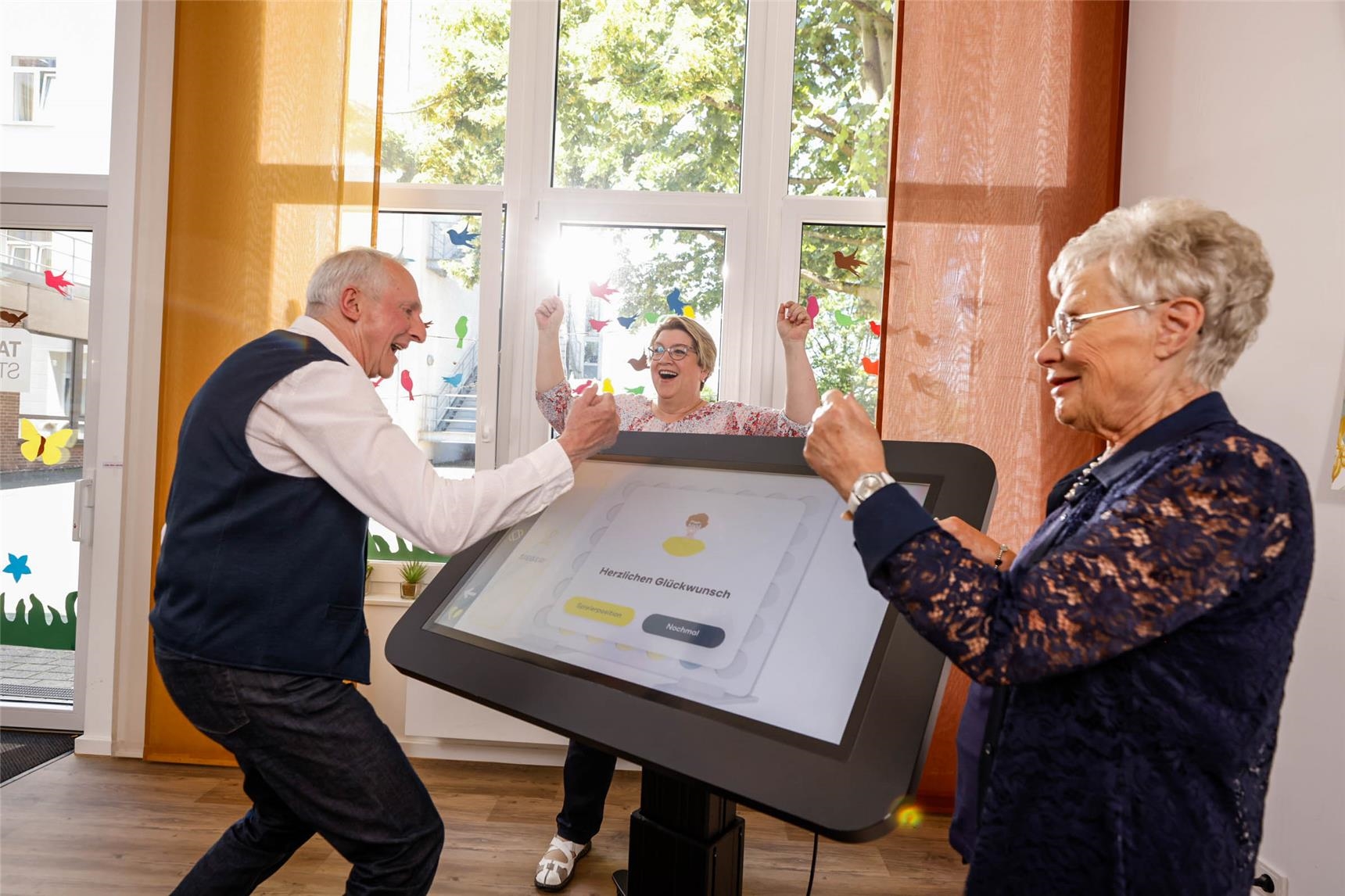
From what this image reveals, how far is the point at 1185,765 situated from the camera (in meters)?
0.81

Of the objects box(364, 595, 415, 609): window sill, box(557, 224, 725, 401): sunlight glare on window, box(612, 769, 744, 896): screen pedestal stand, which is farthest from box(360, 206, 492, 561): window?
box(612, 769, 744, 896): screen pedestal stand

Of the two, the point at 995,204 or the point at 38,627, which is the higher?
the point at 995,204

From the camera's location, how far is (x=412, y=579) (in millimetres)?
3152

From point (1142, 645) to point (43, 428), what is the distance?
373cm

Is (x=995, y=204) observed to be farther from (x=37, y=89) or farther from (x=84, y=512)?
(x=37, y=89)

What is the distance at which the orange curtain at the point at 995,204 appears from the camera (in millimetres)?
2736

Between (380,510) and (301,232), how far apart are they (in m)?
2.02

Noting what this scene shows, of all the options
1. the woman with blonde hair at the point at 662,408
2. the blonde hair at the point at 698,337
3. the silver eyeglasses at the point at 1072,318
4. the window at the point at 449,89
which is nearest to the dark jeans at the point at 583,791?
the woman with blonde hair at the point at 662,408

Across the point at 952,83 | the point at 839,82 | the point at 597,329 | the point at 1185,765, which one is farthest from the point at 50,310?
the point at 1185,765

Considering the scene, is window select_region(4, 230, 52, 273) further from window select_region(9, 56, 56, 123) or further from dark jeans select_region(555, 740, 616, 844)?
dark jeans select_region(555, 740, 616, 844)

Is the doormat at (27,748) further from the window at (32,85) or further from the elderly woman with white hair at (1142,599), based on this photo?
the elderly woman with white hair at (1142,599)

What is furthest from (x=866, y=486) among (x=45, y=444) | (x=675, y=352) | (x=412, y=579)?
(x=45, y=444)

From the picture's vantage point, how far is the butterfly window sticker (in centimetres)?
320

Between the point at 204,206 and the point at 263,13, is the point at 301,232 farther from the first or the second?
the point at 263,13
